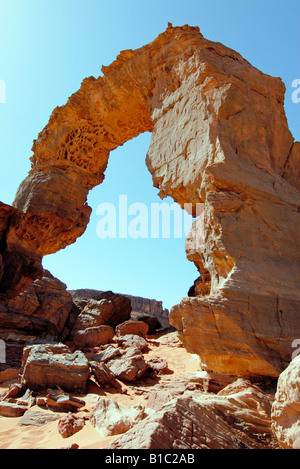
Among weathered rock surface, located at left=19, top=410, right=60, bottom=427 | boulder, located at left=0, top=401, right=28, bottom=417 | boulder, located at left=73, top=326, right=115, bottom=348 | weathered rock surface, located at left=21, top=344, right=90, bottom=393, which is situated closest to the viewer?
weathered rock surface, located at left=19, top=410, right=60, bottom=427

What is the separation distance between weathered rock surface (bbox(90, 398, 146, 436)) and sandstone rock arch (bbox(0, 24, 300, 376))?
0.90 m

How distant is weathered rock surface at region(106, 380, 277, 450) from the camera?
152cm

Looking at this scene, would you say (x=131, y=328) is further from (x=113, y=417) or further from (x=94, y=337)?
(x=113, y=417)

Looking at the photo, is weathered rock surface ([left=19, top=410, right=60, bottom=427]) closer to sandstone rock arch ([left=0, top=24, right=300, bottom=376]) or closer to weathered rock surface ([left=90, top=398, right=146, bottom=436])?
weathered rock surface ([left=90, top=398, right=146, bottom=436])

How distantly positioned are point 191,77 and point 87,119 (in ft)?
15.6

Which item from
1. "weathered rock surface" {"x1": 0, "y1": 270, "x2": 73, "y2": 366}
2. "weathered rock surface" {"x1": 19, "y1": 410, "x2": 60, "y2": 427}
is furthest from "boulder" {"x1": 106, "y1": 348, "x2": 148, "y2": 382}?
"weathered rock surface" {"x1": 0, "y1": 270, "x2": 73, "y2": 366}

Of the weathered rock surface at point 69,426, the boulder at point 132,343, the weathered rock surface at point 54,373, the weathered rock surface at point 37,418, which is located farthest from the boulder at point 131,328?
the weathered rock surface at point 69,426

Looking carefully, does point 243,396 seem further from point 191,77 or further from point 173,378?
point 191,77

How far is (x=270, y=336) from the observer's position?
9.87 ft

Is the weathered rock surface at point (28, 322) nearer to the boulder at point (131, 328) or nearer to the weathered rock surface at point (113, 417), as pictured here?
the boulder at point (131, 328)

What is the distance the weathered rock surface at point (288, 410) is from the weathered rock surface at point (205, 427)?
8.1 inches

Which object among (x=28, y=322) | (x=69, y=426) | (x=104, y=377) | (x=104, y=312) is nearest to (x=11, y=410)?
(x=69, y=426)

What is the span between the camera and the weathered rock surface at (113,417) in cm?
236

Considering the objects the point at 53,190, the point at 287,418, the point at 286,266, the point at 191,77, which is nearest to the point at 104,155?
the point at 53,190
